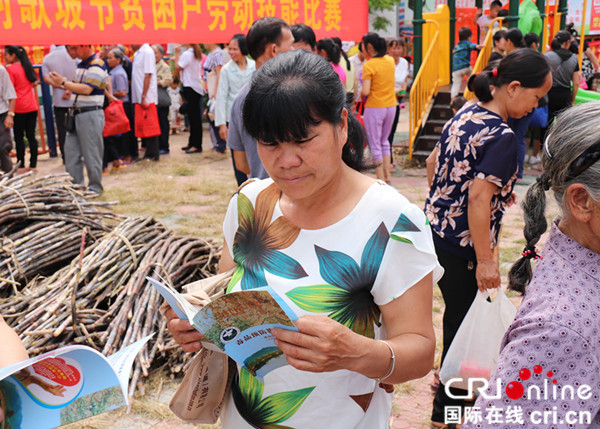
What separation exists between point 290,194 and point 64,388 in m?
0.68

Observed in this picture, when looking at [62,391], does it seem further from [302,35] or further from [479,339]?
[302,35]

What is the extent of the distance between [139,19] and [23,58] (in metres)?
4.80

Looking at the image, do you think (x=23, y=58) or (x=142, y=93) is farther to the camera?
(x=142, y=93)

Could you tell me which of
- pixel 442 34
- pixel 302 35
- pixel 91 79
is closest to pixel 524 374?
pixel 302 35

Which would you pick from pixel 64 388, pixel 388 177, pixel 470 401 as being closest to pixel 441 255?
pixel 470 401

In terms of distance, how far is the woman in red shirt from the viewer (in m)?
9.08

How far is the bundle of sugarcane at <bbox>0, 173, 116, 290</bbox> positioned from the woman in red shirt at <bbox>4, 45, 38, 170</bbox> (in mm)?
4685

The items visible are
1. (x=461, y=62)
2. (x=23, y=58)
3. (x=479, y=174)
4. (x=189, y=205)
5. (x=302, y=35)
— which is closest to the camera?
(x=479, y=174)

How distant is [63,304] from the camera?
379cm

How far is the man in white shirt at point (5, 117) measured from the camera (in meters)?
8.25

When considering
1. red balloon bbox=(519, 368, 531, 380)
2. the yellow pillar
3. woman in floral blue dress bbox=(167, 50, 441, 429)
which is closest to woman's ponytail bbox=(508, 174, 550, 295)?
woman in floral blue dress bbox=(167, 50, 441, 429)

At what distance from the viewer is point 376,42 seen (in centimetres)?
795

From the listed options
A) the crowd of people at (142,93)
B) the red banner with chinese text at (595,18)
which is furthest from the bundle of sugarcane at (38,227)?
the red banner with chinese text at (595,18)

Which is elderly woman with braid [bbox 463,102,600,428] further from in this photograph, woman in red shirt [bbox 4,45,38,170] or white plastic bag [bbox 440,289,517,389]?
woman in red shirt [bbox 4,45,38,170]
